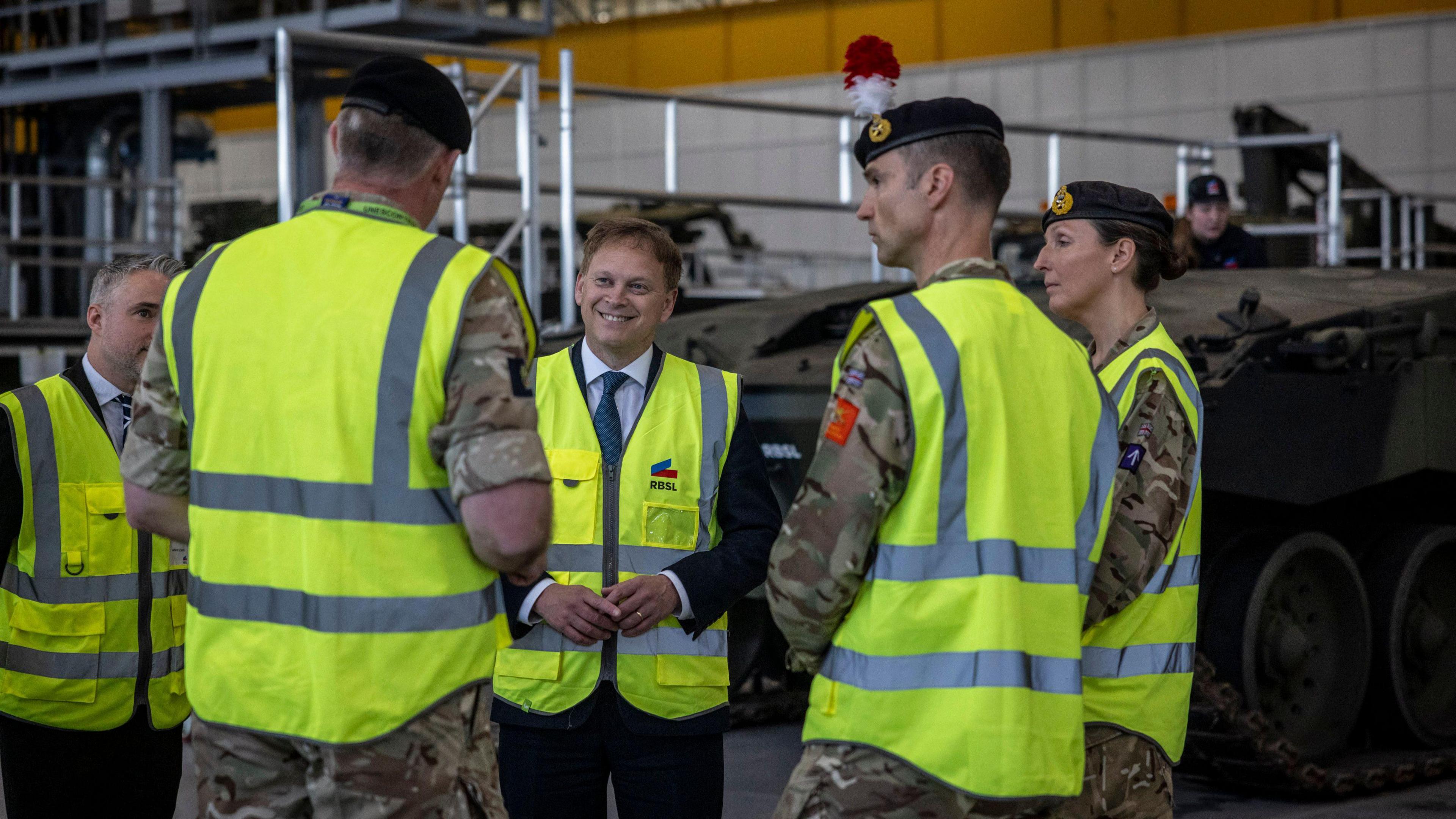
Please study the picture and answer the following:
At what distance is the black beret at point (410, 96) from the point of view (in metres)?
2.45

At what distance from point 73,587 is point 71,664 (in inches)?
6.7

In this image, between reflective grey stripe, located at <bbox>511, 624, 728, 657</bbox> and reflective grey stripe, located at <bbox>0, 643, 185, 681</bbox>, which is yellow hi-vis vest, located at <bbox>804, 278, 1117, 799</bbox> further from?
reflective grey stripe, located at <bbox>0, 643, 185, 681</bbox>

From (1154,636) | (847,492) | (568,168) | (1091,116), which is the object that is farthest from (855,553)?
(1091,116)

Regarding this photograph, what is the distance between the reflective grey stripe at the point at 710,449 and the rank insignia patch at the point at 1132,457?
35.3 inches

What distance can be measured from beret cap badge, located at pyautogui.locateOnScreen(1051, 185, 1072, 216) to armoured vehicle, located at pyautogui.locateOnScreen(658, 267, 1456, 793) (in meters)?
2.51

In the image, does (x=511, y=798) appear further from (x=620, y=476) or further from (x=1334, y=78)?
(x=1334, y=78)

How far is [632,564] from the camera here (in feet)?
11.3

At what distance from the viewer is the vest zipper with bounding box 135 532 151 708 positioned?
11.8 ft

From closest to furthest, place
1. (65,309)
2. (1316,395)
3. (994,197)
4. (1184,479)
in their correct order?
(994,197)
(1184,479)
(1316,395)
(65,309)

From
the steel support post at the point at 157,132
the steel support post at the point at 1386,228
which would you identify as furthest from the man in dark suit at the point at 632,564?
the steel support post at the point at 157,132

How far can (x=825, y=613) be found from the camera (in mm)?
2467

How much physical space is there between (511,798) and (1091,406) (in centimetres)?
151

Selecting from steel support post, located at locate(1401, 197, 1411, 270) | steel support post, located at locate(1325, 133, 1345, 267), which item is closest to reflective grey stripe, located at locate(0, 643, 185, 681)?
steel support post, located at locate(1325, 133, 1345, 267)

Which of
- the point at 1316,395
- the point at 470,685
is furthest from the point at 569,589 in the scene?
the point at 1316,395
